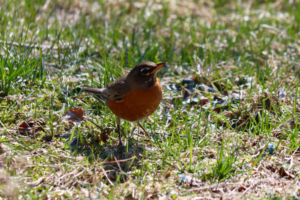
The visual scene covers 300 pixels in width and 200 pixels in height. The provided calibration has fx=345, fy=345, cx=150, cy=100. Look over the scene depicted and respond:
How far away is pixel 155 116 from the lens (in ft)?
15.2

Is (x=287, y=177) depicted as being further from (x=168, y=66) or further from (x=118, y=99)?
(x=168, y=66)

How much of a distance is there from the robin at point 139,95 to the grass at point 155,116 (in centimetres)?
30

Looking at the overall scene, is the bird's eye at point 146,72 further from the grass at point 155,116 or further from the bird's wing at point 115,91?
the grass at point 155,116

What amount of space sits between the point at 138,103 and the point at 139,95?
98 millimetres

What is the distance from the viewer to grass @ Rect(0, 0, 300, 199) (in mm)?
3254

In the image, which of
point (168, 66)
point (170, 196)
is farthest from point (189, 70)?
point (170, 196)

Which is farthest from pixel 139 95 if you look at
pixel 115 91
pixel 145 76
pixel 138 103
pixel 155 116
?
pixel 155 116

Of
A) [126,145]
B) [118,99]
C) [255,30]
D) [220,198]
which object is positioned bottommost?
[220,198]

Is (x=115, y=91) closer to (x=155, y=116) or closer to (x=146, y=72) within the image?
(x=146, y=72)

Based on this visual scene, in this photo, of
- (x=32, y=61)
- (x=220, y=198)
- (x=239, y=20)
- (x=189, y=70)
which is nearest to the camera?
(x=220, y=198)

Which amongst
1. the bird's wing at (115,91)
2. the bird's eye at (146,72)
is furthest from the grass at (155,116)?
the bird's eye at (146,72)

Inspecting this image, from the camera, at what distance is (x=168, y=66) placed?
19.5 feet

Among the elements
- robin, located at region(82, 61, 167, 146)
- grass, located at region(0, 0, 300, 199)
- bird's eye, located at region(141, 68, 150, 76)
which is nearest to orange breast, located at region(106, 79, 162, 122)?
robin, located at region(82, 61, 167, 146)

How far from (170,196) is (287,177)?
3.87 ft
